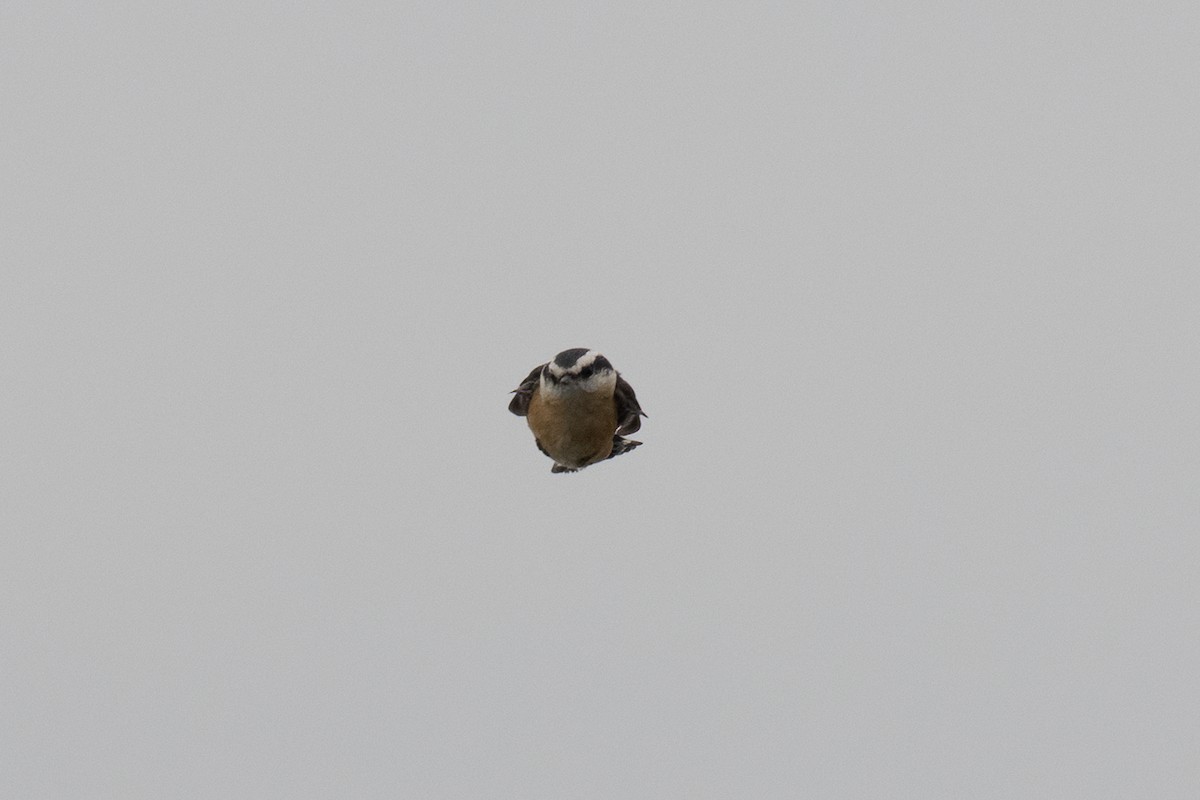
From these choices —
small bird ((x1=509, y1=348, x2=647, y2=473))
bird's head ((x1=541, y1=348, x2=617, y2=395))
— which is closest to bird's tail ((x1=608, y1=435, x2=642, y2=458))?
small bird ((x1=509, y1=348, x2=647, y2=473))

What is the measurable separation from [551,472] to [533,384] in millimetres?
Answer: 1716

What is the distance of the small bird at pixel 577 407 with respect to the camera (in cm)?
2200

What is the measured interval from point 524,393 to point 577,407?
1070 mm

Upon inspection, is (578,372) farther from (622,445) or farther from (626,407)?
(622,445)

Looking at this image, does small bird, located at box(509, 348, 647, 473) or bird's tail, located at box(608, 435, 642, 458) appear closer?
small bird, located at box(509, 348, 647, 473)

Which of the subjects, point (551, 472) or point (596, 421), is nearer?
point (596, 421)

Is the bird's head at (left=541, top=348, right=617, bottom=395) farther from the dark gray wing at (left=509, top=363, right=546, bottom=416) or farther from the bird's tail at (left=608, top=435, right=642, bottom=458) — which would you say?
the bird's tail at (left=608, top=435, right=642, bottom=458)

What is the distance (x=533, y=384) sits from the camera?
2292 cm

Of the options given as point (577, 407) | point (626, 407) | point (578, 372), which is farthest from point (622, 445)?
point (578, 372)

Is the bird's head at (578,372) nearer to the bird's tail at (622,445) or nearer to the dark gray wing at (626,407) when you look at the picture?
the dark gray wing at (626,407)

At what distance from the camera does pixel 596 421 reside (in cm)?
2248

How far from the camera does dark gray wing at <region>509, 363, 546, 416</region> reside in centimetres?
2286

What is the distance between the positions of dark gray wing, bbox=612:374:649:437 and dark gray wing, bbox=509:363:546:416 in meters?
1.02

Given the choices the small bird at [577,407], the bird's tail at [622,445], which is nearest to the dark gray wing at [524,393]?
the small bird at [577,407]
